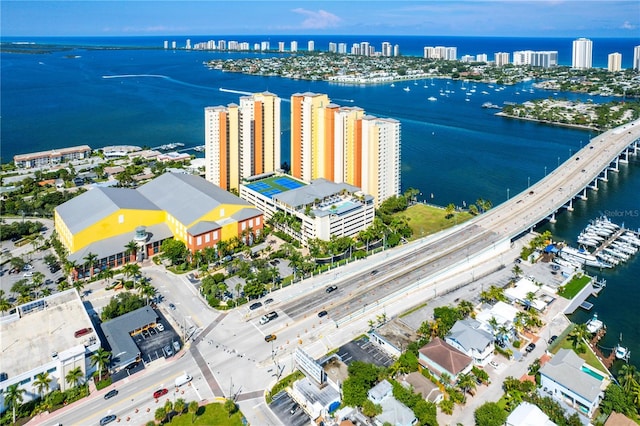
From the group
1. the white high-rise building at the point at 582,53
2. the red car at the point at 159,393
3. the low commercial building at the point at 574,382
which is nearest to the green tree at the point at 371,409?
the low commercial building at the point at 574,382

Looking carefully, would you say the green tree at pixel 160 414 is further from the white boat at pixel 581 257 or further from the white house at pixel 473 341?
the white boat at pixel 581 257

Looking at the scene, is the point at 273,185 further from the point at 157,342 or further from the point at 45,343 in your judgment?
the point at 45,343

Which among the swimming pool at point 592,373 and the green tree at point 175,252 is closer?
the swimming pool at point 592,373

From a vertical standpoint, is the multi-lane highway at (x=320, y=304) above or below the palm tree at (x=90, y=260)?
below

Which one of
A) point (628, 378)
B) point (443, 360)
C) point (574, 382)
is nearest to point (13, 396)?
point (443, 360)

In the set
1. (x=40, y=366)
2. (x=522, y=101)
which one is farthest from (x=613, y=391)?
(x=522, y=101)

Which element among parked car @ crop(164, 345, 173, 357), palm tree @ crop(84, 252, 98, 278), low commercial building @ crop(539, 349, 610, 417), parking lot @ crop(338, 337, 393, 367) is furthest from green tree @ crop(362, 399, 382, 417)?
palm tree @ crop(84, 252, 98, 278)

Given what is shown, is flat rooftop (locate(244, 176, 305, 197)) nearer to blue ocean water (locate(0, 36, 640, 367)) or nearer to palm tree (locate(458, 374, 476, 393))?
blue ocean water (locate(0, 36, 640, 367))
